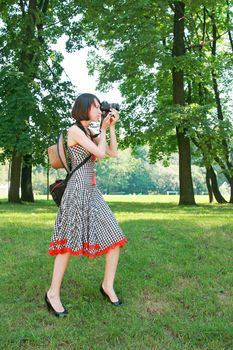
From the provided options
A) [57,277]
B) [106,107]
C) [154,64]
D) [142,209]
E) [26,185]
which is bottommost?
[57,277]

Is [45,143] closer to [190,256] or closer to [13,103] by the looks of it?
[13,103]

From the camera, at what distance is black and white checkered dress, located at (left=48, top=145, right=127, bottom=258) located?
459 centimetres

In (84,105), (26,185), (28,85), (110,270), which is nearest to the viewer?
(84,105)

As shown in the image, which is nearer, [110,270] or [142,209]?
[110,270]

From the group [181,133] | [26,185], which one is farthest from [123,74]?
[26,185]

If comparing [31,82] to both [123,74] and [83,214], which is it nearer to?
[123,74]

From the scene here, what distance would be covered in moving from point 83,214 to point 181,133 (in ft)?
55.4

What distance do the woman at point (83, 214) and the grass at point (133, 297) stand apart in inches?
15.4

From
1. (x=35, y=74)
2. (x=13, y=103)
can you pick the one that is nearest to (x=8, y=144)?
(x=13, y=103)

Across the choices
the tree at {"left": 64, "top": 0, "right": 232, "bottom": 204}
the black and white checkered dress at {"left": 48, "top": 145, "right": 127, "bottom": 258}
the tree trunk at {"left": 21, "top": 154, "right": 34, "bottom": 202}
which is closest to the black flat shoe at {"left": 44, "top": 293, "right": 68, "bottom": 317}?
the black and white checkered dress at {"left": 48, "top": 145, "right": 127, "bottom": 258}

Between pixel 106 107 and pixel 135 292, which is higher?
pixel 106 107

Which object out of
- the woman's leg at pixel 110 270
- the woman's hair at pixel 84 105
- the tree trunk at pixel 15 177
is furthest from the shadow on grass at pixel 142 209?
the woman's hair at pixel 84 105

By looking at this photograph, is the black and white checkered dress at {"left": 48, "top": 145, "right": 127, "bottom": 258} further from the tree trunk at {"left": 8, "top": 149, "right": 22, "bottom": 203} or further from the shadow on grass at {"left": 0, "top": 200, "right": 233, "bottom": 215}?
the tree trunk at {"left": 8, "top": 149, "right": 22, "bottom": 203}

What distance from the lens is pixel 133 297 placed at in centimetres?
520
